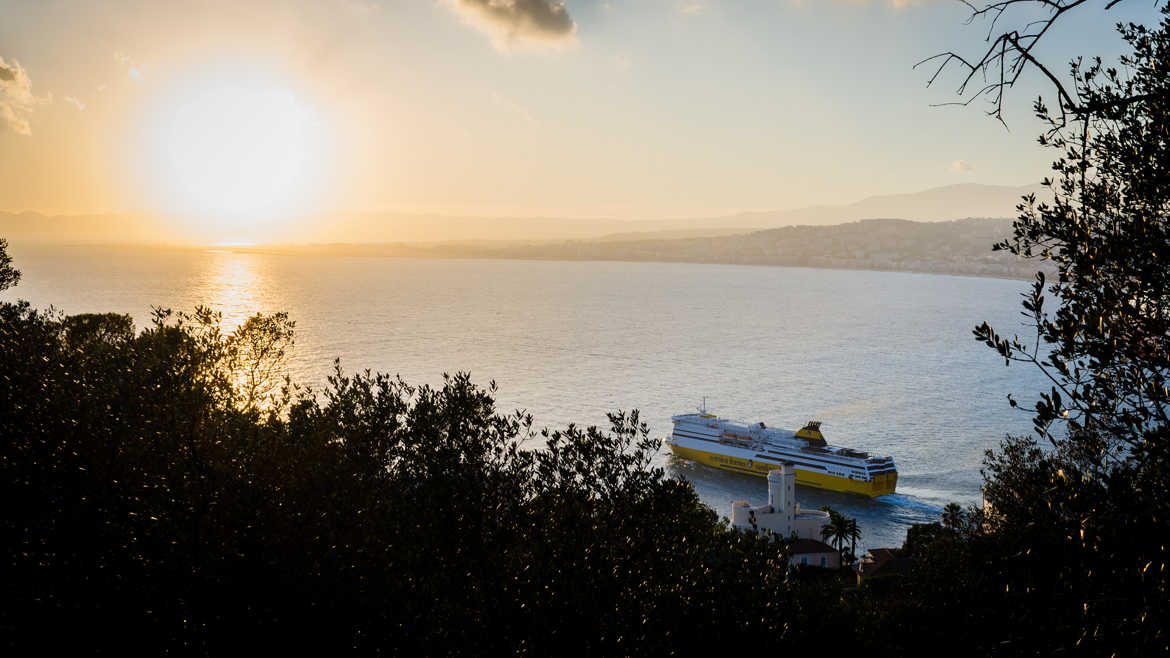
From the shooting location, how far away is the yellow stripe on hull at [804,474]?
6012cm

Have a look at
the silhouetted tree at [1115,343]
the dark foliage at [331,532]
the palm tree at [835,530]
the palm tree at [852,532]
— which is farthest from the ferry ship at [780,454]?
the silhouetted tree at [1115,343]

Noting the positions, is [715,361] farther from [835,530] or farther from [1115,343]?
[1115,343]

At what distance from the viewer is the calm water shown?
68.4 m

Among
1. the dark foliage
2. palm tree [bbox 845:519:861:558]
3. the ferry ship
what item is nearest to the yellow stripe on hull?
the ferry ship

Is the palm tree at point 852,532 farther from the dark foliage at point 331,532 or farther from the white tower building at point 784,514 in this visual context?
the dark foliage at point 331,532

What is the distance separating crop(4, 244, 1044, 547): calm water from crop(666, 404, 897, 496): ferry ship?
1286mm

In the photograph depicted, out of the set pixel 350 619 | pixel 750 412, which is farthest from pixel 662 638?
pixel 750 412

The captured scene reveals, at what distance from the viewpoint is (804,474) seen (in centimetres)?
6544

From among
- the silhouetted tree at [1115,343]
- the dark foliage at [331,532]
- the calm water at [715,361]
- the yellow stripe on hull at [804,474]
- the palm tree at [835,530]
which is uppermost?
the silhouetted tree at [1115,343]

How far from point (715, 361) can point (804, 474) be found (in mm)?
43215

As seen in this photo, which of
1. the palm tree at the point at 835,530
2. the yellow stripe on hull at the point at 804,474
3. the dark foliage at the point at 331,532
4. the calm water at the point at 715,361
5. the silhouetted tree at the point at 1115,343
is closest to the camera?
the silhouetted tree at the point at 1115,343

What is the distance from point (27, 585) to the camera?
8797mm

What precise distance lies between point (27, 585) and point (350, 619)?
394cm

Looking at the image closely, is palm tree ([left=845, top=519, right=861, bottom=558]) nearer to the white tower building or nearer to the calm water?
the white tower building
